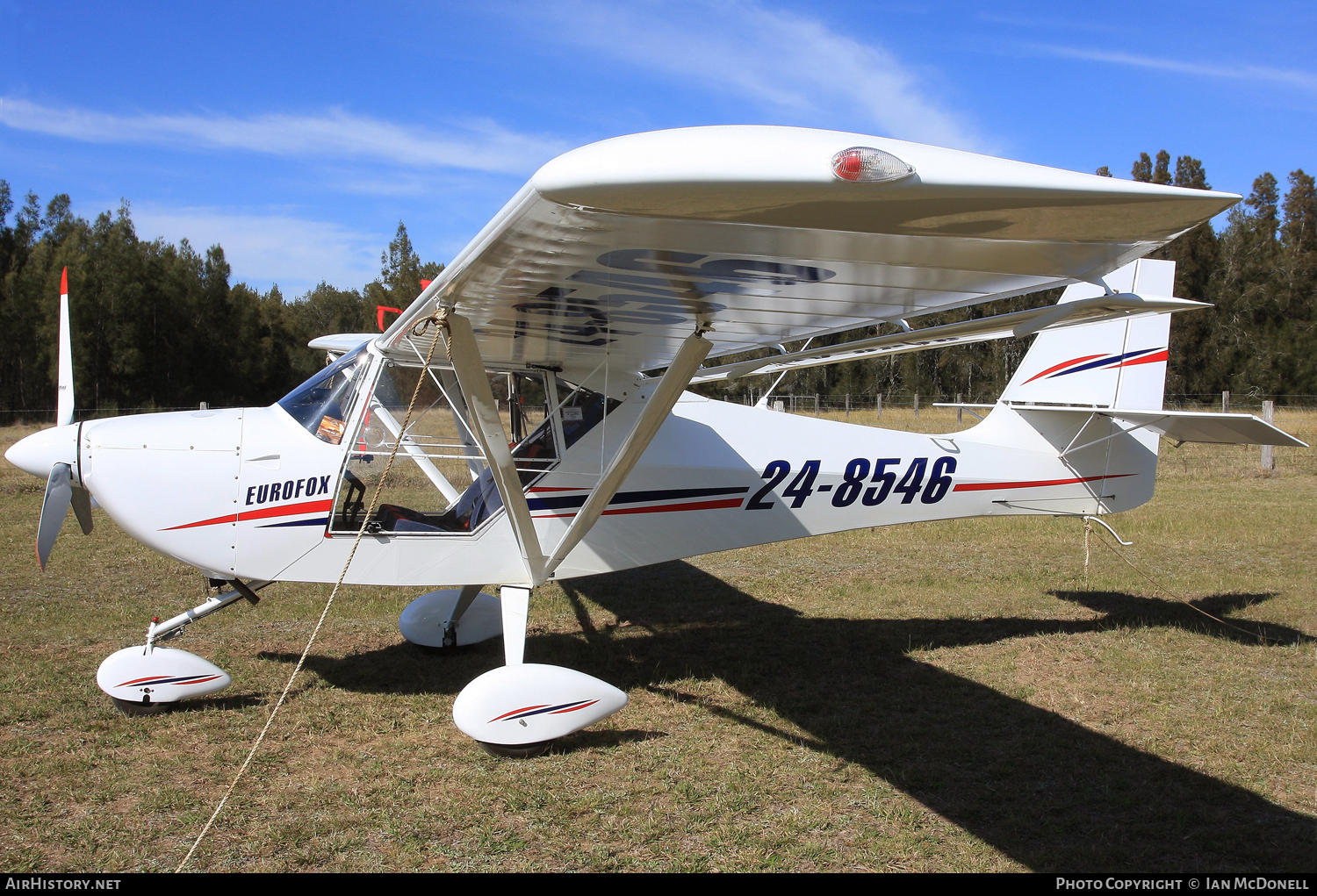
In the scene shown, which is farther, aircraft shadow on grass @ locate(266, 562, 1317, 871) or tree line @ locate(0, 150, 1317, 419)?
tree line @ locate(0, 150, 1317, 419)

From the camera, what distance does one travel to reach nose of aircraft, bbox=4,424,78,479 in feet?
14.7

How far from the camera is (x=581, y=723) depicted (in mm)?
4160

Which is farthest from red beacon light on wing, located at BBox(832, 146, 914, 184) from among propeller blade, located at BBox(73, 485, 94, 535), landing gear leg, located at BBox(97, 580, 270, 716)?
propeller blade, located at BBox(73, 485, 94, 535)

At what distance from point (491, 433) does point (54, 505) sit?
2.49 meters

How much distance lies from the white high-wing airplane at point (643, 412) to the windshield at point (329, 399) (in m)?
0.02

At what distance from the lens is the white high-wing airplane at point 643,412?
77.5 inches

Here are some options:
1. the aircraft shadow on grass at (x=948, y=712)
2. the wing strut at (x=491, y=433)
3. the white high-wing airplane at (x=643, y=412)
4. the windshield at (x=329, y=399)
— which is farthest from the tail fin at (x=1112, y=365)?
the windshield at (x=329, y=399)

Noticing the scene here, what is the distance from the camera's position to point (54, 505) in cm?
441

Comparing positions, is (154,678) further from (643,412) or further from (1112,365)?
(1112,365)

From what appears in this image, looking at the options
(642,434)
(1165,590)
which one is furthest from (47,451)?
(1165,590)

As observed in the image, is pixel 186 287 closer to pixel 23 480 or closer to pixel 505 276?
pixel 23 480

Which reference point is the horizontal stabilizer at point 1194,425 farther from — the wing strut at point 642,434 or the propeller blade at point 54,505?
the propeller blade at point 54,505

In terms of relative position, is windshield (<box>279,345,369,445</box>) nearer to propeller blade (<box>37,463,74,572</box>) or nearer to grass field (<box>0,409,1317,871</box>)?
propeller blade (<box>37,463,74,572</box>)

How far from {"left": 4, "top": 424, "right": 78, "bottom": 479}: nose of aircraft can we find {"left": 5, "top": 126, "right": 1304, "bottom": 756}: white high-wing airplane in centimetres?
1
